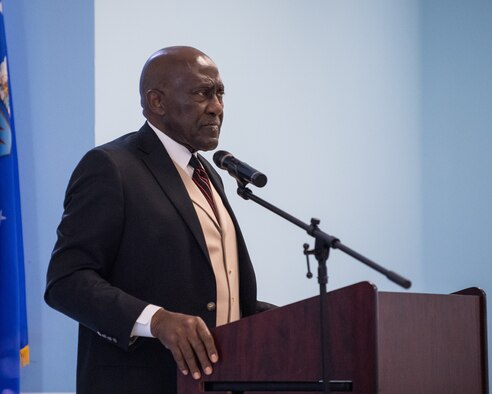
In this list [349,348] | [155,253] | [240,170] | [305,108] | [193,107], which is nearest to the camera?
[349,348]

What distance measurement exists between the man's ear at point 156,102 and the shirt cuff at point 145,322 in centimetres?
72

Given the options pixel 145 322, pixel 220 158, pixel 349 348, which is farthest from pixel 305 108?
pixel 349 348

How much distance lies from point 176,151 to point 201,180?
0.37ft

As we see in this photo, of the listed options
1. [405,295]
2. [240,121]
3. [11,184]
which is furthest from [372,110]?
[405,295]

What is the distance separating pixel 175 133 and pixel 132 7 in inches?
50.3

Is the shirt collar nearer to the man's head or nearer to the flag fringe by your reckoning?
the man's head

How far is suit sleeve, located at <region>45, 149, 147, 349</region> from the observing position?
5.53ft

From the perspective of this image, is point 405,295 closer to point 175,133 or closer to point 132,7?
point 175,133

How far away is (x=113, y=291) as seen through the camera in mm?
1720

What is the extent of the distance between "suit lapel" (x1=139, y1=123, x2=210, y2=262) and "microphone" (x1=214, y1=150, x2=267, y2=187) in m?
0.20

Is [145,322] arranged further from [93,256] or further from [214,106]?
[214,106]

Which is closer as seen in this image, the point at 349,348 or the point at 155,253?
the point at 349,348

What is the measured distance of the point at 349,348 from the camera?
1.47 meters

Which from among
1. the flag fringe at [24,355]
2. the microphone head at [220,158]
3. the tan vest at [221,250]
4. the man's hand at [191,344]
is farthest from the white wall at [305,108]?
the man's hand at [191,344]
